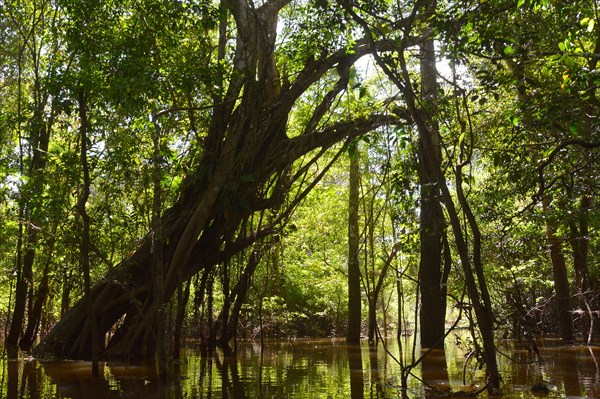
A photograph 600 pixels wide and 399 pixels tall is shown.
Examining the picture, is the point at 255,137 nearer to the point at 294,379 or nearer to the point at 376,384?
the point at 294,379

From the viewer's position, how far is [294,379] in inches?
260

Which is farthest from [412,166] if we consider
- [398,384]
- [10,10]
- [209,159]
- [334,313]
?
[334,313]

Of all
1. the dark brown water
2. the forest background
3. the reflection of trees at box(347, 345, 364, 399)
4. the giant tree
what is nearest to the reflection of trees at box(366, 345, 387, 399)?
the dark brown water

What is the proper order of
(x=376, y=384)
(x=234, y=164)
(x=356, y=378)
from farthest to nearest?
(x=234, y=164) → (x=356, y=378) → (x=376, y=384)

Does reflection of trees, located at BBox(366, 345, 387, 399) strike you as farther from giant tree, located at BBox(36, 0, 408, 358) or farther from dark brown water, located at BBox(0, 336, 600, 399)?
giant tree, located at BBox(36, 0, 408, 358)

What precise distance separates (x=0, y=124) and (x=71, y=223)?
3.73 m

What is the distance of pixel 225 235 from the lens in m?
8.55

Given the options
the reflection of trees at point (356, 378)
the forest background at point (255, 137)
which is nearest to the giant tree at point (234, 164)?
the forest background at point (255, 137)

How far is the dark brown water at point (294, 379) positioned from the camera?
5.32m

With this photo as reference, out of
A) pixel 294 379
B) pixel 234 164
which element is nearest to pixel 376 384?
pixel 294 379

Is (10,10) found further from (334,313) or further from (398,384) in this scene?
(334,313)

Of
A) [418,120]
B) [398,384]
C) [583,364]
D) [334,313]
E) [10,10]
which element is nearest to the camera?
[418,120]

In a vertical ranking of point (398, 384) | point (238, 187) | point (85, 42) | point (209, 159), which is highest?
point (85, 42)

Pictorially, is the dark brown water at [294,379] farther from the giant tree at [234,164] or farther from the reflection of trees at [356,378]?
the giant tree at [234,164]
